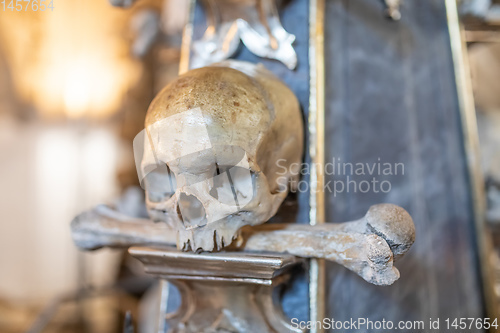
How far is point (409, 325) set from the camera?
67cm

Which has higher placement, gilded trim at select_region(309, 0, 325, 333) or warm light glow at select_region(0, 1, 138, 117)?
warm light glow at select_region(0, 1, 138, 117)

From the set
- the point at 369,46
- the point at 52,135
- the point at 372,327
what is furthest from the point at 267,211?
the point at 52,135

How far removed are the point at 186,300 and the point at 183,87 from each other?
0.34 metres

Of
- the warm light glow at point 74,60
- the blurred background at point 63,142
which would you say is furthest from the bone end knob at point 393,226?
the warm light glow at point 74,60

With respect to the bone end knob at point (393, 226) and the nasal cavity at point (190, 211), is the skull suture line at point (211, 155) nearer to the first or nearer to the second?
the nasal cavity at point (190, 211)

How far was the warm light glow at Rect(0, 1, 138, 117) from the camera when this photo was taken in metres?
2.16

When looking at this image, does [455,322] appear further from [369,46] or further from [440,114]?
[369,46]

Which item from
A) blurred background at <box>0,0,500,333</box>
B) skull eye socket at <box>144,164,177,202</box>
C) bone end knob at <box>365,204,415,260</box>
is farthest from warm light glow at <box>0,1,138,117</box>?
bone end knob at <box>365,204,415,260</box>

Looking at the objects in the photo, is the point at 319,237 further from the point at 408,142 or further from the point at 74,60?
the point at 74,60

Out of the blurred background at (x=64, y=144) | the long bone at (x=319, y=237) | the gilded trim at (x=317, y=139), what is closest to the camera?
the long bone at (x=319, y=237)

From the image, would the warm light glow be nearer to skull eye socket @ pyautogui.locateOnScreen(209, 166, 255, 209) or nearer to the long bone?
the long bone

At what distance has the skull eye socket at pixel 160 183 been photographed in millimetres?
534

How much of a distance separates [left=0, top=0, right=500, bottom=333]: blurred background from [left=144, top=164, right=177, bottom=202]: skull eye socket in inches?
55.4

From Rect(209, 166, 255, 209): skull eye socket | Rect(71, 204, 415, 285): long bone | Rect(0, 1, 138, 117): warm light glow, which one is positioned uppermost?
Rect(0, 1, 138, 117): warm light glow
